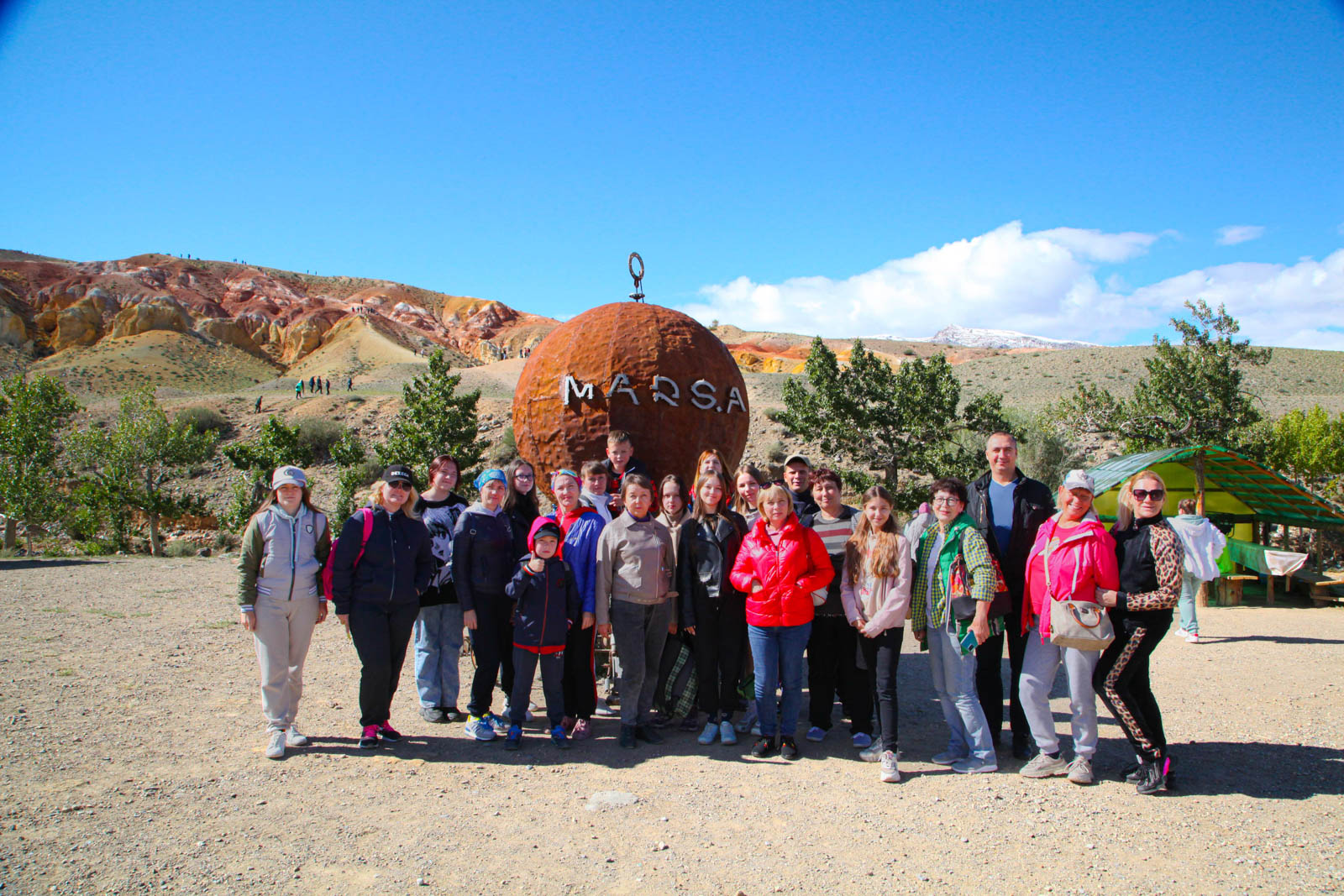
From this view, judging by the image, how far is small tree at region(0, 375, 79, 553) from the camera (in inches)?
790

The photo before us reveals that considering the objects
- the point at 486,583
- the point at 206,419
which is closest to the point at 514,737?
the point at 486,583

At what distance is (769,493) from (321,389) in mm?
51944

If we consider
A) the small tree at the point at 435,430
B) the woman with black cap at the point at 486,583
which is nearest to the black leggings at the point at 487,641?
the woman with black cap at the point at 486,583

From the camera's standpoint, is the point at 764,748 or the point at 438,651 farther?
the point at 438,651

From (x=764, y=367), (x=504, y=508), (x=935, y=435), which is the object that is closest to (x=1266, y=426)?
(x=935, y=435)

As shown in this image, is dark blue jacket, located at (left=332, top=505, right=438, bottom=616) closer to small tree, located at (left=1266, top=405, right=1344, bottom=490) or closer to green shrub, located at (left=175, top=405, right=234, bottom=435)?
small tree, located at (left=1266, top=405, right=1344, bottom=490)

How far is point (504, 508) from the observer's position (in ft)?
15.8

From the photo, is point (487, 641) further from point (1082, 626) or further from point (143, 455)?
point (143, 455)

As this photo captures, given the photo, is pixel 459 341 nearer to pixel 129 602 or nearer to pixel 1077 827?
pixel 129 602

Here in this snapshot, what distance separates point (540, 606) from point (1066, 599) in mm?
2896

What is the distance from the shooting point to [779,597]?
4098mm

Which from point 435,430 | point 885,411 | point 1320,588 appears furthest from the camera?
point 435,430

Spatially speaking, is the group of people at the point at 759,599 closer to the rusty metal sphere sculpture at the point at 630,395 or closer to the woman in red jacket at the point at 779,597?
the woman in red jacket at the point at 779,597

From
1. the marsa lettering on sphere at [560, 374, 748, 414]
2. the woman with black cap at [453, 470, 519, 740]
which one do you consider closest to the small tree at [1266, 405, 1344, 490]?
the marsa lettering on sphere at [560, 374, 748, 414]
